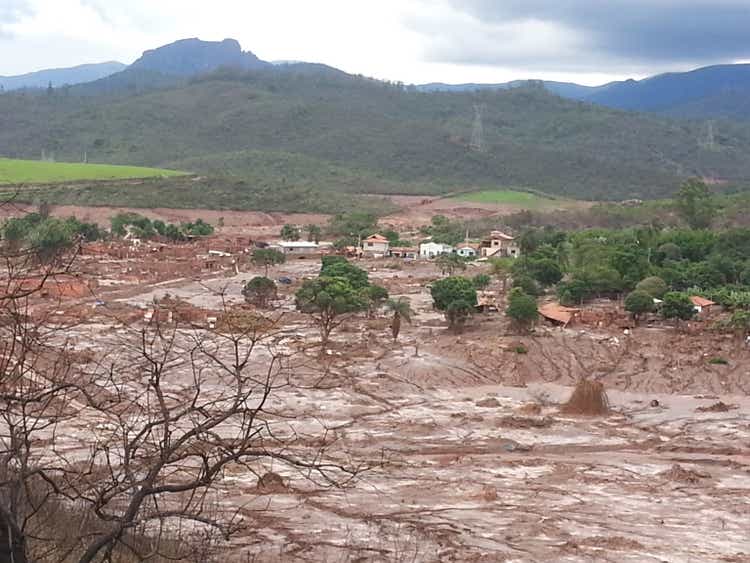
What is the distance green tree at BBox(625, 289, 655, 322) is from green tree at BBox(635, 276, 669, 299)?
9.60ft

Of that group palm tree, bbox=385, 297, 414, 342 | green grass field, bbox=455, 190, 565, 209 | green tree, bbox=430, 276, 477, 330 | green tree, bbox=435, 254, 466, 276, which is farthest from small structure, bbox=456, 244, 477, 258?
green grass field, bbox=455, 190, 565, 209

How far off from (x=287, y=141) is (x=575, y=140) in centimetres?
4804

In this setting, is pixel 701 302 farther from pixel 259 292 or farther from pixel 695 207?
pixel 695 207

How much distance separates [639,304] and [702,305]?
4.33m

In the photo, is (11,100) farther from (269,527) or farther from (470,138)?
(269,527)

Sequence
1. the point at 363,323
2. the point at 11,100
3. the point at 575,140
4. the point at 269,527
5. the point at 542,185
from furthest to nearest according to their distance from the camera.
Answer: the point at 11,100 → the point at 575,140 → the point at 542,185 → the point at 363,323 → the point at 269,527

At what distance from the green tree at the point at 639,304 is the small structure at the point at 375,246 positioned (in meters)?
28.4

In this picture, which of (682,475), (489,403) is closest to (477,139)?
(489,403)

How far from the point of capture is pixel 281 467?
18375mm

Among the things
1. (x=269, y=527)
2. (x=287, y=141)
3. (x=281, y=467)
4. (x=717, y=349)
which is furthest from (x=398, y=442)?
(x=287, y=141)

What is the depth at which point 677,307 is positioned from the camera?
116ft

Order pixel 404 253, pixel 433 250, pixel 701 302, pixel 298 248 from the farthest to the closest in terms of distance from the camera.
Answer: pixel 433 250, pixel 404 253, pixel 298 248, pixel 701 302

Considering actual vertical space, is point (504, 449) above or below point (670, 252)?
below

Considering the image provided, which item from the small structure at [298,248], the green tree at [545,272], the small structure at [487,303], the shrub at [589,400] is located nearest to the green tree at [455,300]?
the small structure at [487,303]
